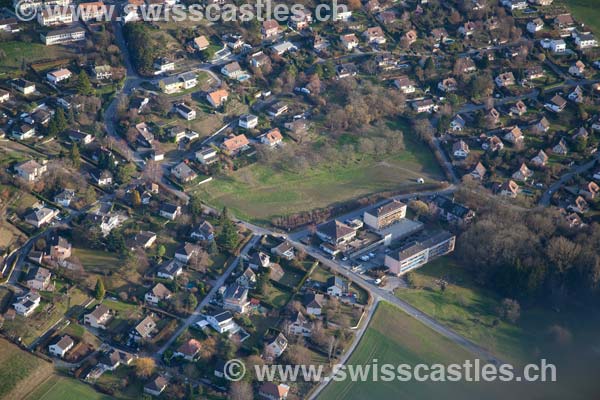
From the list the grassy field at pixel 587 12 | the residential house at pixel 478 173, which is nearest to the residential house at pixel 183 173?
the residential house at pixel 478 173

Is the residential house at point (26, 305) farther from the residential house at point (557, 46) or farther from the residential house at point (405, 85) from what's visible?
the residential house at point (557, 46)

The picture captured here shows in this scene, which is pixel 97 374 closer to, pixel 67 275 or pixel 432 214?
pixel 67 275

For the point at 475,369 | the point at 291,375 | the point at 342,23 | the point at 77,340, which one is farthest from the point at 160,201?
the point at 342,23

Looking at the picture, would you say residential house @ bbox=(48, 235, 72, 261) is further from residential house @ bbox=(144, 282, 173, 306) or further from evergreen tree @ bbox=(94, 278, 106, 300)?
residential house @ bbox=(144, 282, 173, 306)

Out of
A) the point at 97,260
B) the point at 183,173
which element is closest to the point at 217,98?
the point at 183,173

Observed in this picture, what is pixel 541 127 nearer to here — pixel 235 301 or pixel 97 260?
pixel 235 301

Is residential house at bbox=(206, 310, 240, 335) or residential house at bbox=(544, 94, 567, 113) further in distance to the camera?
residential house at bbox=(544, 94, 567, 113)

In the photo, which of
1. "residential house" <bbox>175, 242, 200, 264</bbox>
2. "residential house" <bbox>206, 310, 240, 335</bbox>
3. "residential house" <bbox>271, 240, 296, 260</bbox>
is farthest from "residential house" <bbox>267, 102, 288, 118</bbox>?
"residential house" <bbox>206, 310, 240, 335</bbox>
